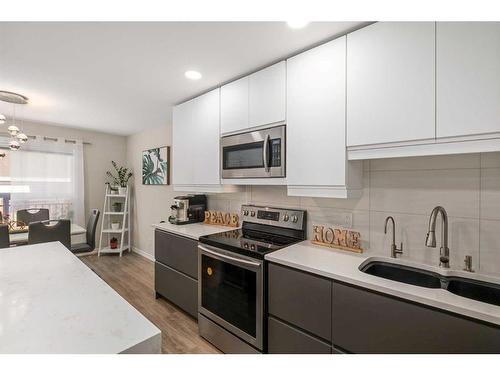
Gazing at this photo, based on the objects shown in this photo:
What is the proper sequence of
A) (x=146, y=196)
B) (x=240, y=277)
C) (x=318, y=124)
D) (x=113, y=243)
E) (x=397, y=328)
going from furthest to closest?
(x=113, y=243), (x=146, y=196), (x=240, y=277), (x=318, y=124), (x=397, y=328)

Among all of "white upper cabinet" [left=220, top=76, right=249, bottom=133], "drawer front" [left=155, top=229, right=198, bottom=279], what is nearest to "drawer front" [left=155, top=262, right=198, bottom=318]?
"drawer front" [left=155, top=229, right=198, bottom=279]

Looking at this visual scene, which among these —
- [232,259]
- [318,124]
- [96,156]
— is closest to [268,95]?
[318,124]

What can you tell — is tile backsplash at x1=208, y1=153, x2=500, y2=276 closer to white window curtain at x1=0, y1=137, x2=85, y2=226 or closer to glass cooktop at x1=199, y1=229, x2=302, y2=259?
glass cooktop at x1=199, y1=229, x2=302, y2=259

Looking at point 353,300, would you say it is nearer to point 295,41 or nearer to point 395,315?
point 395,315

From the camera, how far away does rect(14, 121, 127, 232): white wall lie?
13.8ft

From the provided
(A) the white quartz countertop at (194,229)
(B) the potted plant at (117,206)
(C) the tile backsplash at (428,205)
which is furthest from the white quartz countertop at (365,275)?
(B) the potted plant at (117,206)

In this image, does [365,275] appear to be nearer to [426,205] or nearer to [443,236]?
[443,236]

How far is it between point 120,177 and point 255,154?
353 cm

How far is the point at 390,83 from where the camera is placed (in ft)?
4.21

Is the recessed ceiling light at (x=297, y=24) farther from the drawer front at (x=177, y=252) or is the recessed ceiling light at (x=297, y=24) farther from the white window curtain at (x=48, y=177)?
the white window curtain at (x=48, y=177)

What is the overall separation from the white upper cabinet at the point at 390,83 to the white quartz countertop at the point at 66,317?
141 centimetres

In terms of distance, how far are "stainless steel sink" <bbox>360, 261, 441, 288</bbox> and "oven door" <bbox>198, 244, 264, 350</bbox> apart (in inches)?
27.9
